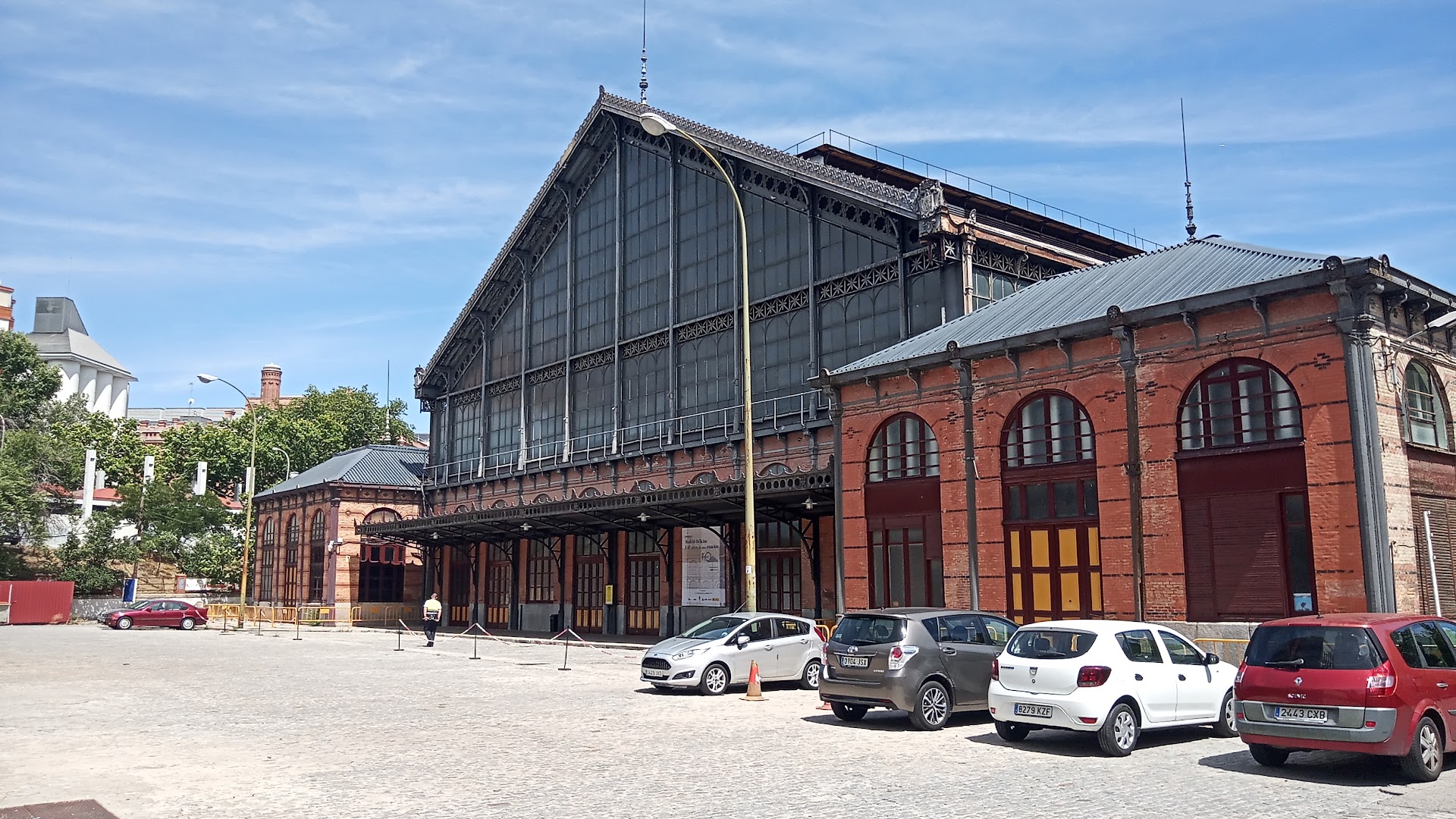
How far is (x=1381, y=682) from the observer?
425 inches

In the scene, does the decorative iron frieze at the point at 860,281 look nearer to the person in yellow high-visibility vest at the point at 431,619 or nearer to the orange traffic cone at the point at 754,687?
the person in yellow high-visibility vest at the point at 431,619

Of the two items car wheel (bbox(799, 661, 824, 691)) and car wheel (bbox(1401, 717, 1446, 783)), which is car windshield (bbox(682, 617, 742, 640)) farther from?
car wheel (bbox(1401, 717, 1446, 783))

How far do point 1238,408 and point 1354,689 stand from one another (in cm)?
1171

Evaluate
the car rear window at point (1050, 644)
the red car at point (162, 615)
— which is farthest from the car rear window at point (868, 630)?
the red car at point (162, 615)

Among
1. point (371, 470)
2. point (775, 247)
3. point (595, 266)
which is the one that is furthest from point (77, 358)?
point (775, 247)

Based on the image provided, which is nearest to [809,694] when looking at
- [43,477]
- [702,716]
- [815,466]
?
[702,716]

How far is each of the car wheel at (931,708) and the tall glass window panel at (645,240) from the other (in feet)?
105

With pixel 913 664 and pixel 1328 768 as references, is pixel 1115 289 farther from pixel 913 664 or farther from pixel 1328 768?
pixel 1328 768

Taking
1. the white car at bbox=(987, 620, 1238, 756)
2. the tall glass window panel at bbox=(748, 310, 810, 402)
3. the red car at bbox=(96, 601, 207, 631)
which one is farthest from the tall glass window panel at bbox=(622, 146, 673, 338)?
the white car at bbox=(987, 620, 1238, 756)

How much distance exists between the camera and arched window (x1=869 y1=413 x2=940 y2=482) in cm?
2741

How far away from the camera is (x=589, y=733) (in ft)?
48.4

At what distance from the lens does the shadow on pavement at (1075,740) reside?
1337 centimetres

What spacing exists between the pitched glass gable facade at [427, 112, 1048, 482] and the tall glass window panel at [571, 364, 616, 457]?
8cm

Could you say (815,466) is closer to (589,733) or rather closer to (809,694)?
(809,694)
